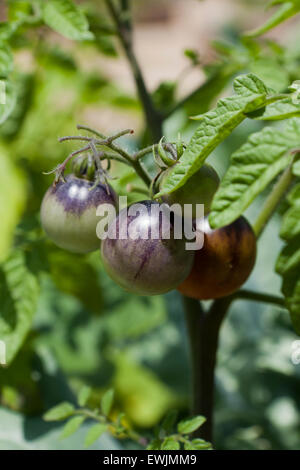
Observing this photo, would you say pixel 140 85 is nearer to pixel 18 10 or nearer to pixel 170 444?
pixel 18 10

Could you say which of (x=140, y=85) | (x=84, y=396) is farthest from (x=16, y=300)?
(x=140, y=85)

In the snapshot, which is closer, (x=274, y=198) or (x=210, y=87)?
(x=274, y=198)

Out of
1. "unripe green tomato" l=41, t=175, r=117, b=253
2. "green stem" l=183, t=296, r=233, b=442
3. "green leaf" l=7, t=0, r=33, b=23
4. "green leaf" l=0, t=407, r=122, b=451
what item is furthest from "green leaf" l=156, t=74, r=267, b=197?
"green leaf" l=0, t=407, r=122, b=451

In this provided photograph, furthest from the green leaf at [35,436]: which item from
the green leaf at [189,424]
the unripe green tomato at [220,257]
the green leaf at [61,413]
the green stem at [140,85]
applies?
the green stem at [140,85]

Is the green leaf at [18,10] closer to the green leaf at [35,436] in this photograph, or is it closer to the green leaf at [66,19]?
the green leaf at [66,19]

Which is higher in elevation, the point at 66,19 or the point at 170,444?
the point at 66,19

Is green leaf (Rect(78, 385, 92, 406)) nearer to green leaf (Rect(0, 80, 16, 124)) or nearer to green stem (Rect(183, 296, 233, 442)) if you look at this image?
green stem (Rect(183, 296, 233, 442))
